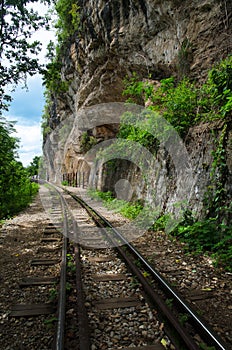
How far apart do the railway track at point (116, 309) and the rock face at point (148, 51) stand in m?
2.72

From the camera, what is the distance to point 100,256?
4652 millimetres

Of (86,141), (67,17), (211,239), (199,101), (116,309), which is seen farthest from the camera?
(86,141)

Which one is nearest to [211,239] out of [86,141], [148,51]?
[148,51]

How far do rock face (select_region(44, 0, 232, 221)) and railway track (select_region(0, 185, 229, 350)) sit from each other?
2.72 m

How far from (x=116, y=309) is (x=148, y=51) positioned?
37.8ft

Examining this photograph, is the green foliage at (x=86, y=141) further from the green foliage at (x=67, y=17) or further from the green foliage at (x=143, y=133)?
the green foliage at (x=143, y=133)

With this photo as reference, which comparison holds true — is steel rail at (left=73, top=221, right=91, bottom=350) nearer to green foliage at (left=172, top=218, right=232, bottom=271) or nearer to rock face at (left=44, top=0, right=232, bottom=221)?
green foliage at (left=172, top=218, right=232, bottom=271)

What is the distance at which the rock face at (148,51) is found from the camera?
723cm

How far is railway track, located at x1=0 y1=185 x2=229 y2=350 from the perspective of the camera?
226cm

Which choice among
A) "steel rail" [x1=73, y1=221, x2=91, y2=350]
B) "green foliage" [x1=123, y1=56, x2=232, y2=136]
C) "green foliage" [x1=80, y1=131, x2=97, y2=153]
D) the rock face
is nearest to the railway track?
"steel rail" [x1=73, y1=221, x2=91, y2=350]

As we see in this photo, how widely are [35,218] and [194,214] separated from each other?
5.93 metres

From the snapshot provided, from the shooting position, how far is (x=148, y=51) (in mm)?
11188

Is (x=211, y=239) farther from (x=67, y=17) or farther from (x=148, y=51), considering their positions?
(x=67, y=17)

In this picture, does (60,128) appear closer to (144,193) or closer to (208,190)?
(144,193)
